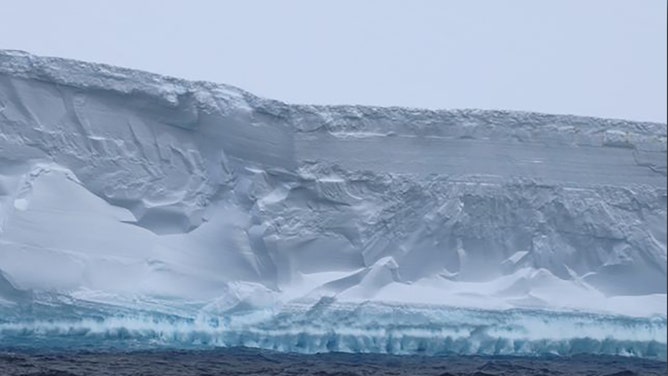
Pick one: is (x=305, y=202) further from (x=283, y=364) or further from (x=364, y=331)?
(x=283, y=364)

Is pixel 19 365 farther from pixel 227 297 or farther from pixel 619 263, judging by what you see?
pixel 619 263

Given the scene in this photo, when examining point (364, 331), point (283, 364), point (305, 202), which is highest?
point (305, 202)

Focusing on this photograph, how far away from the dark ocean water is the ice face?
32 centimetres

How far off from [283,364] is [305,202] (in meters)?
1.20

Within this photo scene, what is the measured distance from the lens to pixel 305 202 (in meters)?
6.66

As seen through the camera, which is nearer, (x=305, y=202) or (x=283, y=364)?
(x=283, y=364)

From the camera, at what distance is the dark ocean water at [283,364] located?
5234 millimetres

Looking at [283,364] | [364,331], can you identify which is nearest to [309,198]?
[364,331]

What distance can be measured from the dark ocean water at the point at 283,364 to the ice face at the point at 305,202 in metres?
0.32

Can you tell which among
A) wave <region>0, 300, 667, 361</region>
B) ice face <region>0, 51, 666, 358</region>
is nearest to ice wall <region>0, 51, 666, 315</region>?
ice face <region>0, 51, 666, 358</region>

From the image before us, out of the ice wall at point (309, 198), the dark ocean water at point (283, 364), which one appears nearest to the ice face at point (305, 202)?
the ice wall at point (309, 198)

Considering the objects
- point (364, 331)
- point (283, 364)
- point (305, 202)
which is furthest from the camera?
point (305, 202)

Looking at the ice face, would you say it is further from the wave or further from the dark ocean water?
the dark ocean water

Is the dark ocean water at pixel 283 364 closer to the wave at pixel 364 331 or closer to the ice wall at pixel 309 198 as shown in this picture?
the wave at pixel 364 331
